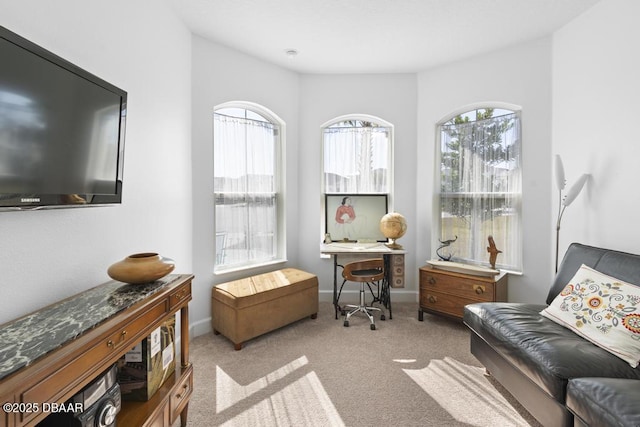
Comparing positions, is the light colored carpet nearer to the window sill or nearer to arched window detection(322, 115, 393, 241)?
the window sill

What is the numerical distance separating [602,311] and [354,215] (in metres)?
2.49

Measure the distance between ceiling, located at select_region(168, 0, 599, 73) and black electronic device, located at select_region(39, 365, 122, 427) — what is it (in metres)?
2.65

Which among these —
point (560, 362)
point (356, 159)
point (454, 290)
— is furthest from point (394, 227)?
point (560, 362)

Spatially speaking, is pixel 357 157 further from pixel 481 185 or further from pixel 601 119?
pixel 601 119

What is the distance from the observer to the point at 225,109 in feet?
10.9

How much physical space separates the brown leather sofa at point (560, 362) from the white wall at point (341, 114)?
67.8 inches

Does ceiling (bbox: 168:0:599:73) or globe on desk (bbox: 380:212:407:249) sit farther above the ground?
ceiling (bbox: 168:0:599:73)

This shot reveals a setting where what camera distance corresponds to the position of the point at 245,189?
3473 millimetres

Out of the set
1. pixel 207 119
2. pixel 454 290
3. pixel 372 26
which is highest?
pixel 372 26

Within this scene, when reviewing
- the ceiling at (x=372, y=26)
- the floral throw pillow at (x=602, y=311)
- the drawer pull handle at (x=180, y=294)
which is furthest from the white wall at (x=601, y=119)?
the drawer pull handle at (x=180, y=294)

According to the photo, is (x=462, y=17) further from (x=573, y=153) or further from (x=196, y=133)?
(x=196, y=133)

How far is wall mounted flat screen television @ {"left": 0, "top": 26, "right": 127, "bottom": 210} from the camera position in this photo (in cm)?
111

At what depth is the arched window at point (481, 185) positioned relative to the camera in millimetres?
3287

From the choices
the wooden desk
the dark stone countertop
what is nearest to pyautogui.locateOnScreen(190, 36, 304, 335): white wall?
the wooden desk
